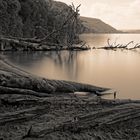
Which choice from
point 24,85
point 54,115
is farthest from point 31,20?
point 54,115

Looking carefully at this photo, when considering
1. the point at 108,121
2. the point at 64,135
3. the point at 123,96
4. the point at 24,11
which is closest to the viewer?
the point at 64,135

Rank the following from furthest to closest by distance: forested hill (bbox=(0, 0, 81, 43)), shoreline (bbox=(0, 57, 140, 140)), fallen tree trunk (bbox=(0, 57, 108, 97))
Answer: forested hill (bbox=(0, 0, 81, 43)) → fallen tree trunk (bbox=(0, 57, 108, 97)) → shoreline (bbox=(0, 57, 140, 140))

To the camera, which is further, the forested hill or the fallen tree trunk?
the forested hill

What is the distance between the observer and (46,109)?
15961mm

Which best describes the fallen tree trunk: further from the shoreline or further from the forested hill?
the forested hill

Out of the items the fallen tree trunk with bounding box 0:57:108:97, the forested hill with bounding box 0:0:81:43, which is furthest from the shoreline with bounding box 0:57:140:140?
the forested hill with bounding box 0:0:81:43

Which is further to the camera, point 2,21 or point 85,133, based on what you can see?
point 2,21

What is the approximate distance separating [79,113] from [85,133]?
1798mm

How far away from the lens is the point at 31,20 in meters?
96.8

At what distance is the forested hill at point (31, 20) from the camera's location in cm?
8031

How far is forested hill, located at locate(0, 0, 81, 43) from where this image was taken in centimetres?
8031

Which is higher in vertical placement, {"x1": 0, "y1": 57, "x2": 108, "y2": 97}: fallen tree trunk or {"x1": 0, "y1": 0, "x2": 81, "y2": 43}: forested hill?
{"x1": 0, "y1": 0, "x2": 81, "y2": 43}: forested hill

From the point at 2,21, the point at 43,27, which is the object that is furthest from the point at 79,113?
the point at 43,27

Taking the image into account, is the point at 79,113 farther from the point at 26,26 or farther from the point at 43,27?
the point at 43,27
